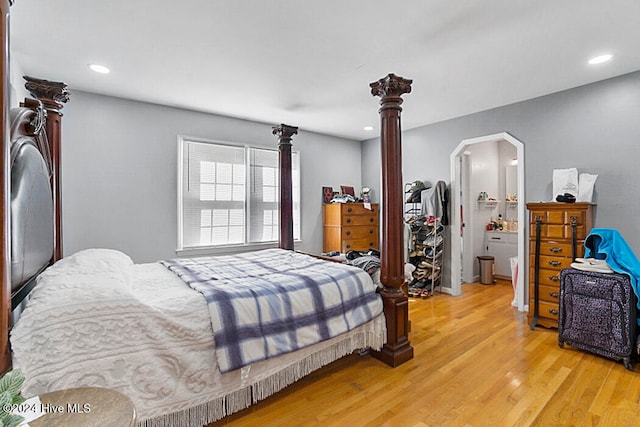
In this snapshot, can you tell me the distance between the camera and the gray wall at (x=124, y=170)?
3213 mm

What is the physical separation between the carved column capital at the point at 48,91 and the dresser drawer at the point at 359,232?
11.8 ft

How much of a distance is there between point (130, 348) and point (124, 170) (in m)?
2.71

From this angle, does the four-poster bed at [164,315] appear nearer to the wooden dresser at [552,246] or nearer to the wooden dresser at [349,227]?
the wooden dresser at [552,246]

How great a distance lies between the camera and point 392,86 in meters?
2.33

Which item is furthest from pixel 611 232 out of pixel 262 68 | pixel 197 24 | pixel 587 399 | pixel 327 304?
pixel 197 24

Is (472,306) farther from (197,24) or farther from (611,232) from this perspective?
(197,24)

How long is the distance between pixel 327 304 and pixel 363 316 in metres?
0.36

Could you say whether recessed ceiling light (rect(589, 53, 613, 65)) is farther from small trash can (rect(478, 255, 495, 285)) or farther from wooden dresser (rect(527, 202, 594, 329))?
small trash can (rect(478, 255, 495, 285))

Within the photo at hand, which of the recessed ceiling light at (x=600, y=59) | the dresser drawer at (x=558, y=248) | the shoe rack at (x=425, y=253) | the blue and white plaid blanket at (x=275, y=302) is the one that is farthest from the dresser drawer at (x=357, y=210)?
the recessed ceiling light at (x=600, y=59)

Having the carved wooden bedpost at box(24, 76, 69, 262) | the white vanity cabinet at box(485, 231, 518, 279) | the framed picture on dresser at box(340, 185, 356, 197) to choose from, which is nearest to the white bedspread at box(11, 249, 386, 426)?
the carved wooden bedpost at box(24, 76, 69, 262)

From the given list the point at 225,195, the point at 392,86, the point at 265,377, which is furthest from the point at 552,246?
the point at 225,195

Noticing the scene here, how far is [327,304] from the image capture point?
6.82 feet

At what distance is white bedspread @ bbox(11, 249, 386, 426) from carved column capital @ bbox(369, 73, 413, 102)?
6.45ft

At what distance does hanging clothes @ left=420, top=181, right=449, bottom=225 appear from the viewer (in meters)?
4.29
